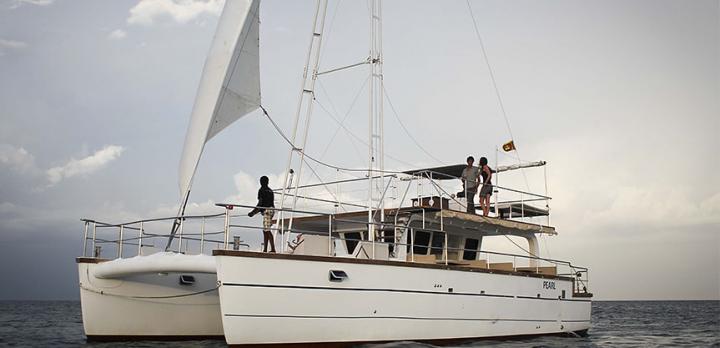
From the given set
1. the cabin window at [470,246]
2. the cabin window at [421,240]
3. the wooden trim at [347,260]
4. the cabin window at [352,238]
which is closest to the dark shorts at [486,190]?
the cabin window at [470,246]

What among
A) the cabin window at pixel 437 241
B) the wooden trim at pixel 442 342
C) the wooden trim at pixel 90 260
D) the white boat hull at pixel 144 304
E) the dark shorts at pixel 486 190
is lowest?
the wooden trim at pixel 442 342

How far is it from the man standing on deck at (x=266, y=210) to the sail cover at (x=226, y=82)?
1.45 m

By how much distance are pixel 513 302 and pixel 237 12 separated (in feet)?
33.3

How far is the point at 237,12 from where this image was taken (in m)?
15.4

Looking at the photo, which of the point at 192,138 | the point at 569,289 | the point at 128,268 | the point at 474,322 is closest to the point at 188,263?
the point at 128,268

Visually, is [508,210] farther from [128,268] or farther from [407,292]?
[128,268]

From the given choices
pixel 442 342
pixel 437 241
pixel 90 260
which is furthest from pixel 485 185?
pixel 90 260

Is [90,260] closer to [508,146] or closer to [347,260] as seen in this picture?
[347,260]

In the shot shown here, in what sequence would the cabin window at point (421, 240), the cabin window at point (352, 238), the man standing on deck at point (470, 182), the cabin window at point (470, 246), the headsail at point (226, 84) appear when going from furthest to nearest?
the cabin window at point (470, 246), the man standing on deck at point (470, 182), the cabin window at point (352, 238), the cabin window at point (421, 240), the headsail at point (226, 84)

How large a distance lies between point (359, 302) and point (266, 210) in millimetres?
2664

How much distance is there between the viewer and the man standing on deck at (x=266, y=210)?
13.6 metres

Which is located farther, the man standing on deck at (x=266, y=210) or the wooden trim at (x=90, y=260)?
the wooden trim at (x=90, y=260)

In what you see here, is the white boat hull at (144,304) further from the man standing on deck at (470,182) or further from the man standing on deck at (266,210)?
the man standing on deck at (470,182)

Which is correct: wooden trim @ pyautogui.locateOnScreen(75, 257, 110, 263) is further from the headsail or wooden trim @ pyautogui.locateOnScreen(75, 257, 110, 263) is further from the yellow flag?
the yellow flag
